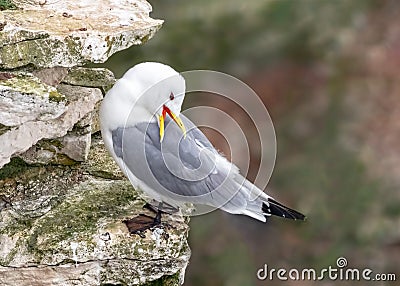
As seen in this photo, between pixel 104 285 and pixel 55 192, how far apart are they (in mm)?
425

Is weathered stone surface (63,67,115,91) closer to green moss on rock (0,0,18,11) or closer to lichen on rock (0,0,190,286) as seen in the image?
lichen on rock (0,0,190,286)

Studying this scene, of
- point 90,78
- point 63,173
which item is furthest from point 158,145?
point 90,78

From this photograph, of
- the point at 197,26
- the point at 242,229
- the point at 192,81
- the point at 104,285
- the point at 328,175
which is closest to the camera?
the point at 104,285

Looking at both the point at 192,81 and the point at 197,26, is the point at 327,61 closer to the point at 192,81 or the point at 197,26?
the point at 197,26

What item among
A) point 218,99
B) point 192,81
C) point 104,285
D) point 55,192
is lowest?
point 104,285

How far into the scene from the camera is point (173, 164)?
3.18 metres

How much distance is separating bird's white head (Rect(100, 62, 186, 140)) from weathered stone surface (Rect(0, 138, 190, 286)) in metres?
0.34

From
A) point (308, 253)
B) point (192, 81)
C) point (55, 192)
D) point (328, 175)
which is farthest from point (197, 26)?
point (55, 192)

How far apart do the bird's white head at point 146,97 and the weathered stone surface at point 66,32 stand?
0.47 ft

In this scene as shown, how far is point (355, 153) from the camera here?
611 cm

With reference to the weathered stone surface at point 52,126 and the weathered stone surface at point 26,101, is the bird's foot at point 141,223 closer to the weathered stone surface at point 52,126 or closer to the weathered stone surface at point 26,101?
the weathered stone surface at point 52,126

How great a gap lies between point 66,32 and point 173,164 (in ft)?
2.03

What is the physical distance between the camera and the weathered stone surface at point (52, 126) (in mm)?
3041

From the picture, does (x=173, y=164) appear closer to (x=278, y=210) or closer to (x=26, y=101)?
(x=278, y=210)
